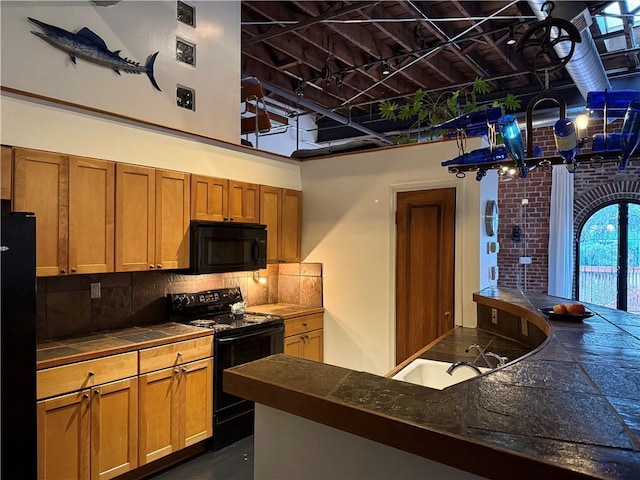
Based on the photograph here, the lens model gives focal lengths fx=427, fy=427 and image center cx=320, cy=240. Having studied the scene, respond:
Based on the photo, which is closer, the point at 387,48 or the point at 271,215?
the point at 271,215

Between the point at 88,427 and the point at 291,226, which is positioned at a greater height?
the point at 291,226

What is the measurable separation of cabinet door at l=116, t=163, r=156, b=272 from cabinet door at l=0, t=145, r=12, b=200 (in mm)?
611

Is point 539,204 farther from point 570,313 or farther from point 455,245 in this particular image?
point 570,313

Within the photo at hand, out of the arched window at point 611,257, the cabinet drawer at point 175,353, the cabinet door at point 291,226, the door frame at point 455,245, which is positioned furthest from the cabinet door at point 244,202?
the arched window at point 611,257

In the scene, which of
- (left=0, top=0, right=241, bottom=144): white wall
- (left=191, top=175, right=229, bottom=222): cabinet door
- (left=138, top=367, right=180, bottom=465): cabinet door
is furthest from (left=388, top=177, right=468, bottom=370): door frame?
(left=138, top=367, right=180, bottom=465): cabinet door

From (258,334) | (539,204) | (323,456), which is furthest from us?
(539,204)

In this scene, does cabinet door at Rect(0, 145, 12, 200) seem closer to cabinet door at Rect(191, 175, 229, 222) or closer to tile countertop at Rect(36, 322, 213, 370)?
tile countertop at Rect(36, 322, 213, 370)

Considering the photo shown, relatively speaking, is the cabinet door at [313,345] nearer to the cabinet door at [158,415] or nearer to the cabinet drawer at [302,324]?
the cabinet drawer at [302,324]

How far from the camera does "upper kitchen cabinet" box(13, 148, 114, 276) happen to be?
2439 millimetres

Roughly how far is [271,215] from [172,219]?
1093mm

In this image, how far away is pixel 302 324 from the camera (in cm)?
400

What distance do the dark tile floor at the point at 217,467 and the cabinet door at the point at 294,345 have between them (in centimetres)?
87

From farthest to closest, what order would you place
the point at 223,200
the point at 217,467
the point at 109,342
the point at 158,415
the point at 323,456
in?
the point at 223,200 → the point at 217,467 → the point at 158,415 → the point at 109,342 → the point at 323,456

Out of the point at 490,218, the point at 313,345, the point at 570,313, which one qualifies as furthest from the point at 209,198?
the point at 570,313
